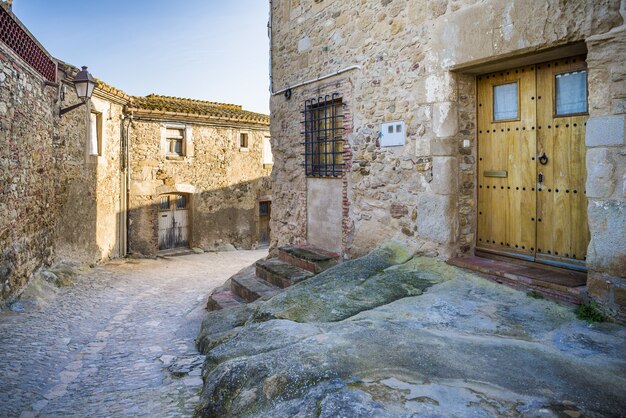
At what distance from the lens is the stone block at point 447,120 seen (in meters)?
4.43

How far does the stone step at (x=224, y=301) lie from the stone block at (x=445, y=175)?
9.52 ft

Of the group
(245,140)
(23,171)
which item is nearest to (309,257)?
(23,171)

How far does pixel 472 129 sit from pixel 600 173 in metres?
1.53

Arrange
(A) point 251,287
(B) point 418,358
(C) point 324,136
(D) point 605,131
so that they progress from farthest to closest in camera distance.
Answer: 1. (C) point 324,136
2. (A) point 251,287
3. (D) point 605,131
4. (B) point 418,358

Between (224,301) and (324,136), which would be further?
(324,136)

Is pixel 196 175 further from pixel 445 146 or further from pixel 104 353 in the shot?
pixel 445 146

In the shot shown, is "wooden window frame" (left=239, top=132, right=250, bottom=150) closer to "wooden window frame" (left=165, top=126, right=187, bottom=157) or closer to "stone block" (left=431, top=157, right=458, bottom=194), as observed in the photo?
"wooden window frame" (left=165, top=126, right=187, bottom=157)

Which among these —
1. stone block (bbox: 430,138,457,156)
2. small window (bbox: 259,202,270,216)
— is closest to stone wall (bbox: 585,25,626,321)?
stone block (bbox: 430,138,457,156)

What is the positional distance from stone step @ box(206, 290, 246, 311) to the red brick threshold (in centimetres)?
286

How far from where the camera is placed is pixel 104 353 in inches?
196

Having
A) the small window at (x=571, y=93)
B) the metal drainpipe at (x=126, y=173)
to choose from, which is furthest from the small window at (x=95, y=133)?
the small window at (x=571, y=93)

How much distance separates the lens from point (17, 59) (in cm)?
646

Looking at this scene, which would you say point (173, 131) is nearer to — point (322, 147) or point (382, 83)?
point (322, 147)

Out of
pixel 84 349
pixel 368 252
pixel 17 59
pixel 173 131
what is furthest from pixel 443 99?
pixel 173 131
